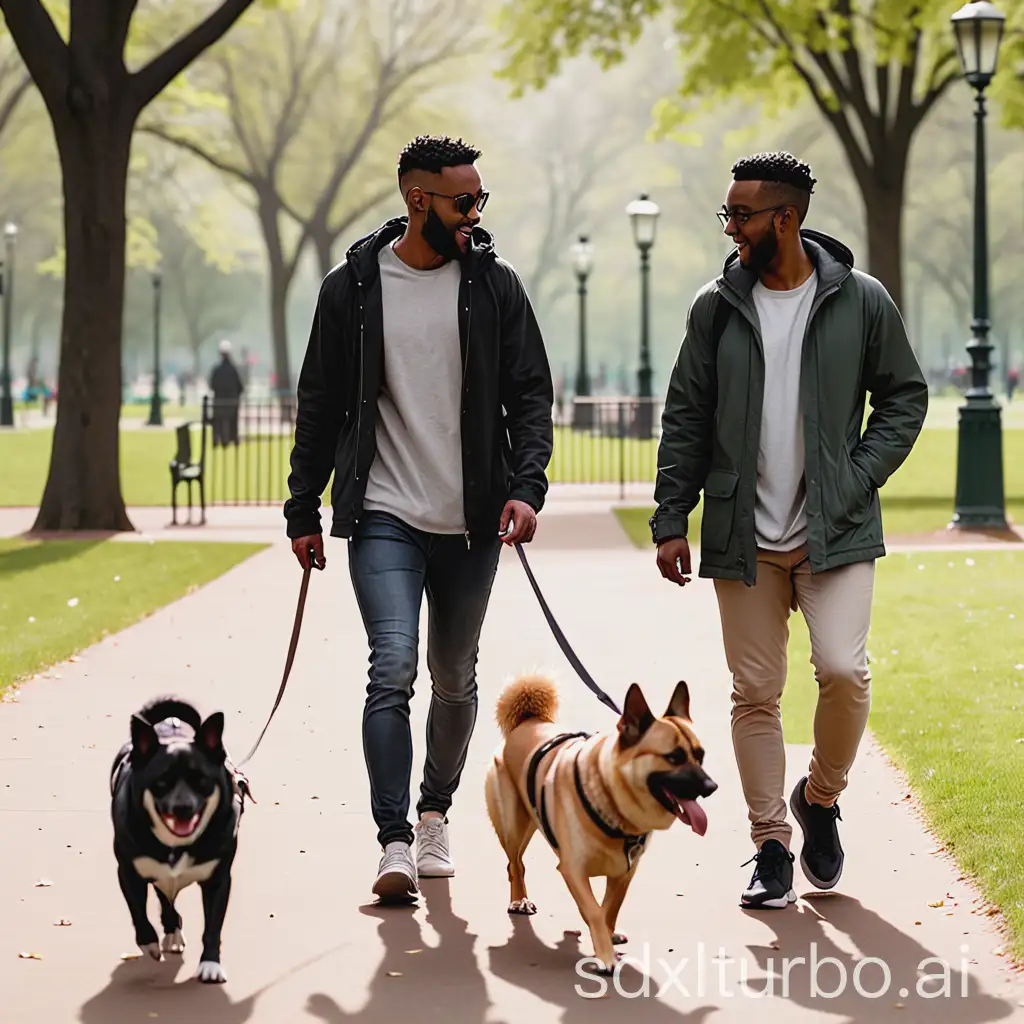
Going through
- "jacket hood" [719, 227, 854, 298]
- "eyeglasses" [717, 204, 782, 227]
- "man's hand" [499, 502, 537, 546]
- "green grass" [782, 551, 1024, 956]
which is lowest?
"green grass" [782, 551, 1024, 956]

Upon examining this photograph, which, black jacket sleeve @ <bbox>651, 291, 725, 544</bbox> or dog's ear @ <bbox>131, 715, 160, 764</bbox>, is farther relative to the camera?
black jacket sleeve @ <bbox>651, 291, 725, 544</bbox>

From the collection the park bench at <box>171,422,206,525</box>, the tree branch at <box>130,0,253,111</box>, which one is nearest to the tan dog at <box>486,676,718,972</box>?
the tree branch at <box>130,0,253,111</box>

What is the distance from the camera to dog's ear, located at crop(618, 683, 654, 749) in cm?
438

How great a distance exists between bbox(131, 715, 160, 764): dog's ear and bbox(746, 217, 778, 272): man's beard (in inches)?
83.1

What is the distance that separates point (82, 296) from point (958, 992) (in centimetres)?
1444

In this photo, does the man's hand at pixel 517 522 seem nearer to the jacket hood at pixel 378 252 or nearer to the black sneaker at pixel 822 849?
the jacket hood at pixel 378 252

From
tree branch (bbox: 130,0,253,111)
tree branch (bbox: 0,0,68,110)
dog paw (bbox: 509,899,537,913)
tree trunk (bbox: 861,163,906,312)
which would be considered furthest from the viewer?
tree trunk (bbox: 861,163,906,312)

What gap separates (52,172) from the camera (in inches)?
2178

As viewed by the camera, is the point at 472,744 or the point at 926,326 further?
the point at 926,326

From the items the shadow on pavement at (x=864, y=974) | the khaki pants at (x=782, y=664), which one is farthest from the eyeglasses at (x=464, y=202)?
the shadow on pavement at (x=864, y=974)

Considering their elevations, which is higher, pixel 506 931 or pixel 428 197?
pixel 428 197

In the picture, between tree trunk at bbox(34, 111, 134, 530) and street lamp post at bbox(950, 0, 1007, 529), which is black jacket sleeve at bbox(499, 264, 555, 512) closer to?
street lamp post at bbox(950, 0, 1007, 529)

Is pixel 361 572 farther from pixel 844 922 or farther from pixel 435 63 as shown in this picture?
pixel 435 63

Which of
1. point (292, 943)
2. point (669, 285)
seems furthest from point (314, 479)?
point (669, 285)
